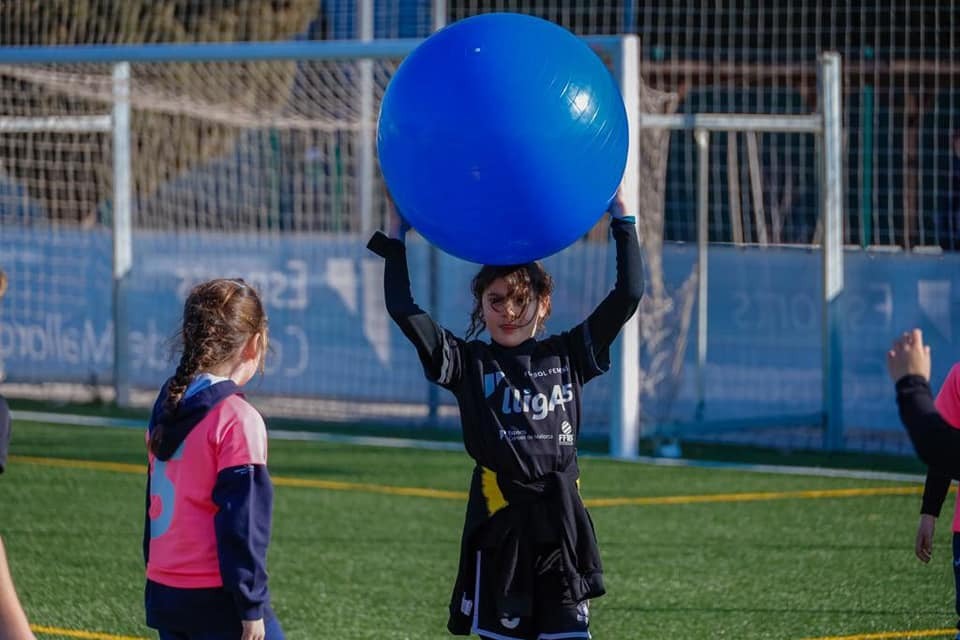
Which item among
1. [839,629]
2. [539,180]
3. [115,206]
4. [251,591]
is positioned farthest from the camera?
[115,206]

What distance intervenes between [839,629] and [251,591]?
306 centimetres

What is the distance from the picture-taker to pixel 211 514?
3.70 metres

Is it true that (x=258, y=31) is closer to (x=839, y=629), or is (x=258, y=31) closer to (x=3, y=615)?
(x=839, y=629)

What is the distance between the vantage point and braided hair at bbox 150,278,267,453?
377cm

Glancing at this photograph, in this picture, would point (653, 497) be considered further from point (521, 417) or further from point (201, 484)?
point (201, 484)

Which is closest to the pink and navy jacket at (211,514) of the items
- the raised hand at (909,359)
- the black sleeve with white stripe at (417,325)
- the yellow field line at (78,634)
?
the black sleeve with white stripe at (417,325)

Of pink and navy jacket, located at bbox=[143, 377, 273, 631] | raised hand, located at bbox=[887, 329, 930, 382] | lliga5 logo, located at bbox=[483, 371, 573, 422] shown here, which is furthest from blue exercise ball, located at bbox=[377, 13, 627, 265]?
raised hand, located at bbox=[887, 329, 930, 382]

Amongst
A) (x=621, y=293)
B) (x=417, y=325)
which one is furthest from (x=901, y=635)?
(x=417, y=325)

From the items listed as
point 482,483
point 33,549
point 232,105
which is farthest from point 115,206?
point 482,483

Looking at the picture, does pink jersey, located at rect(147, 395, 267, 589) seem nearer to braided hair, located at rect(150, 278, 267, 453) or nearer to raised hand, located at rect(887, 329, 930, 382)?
braided hair, located at rect(150, 278, 267, 453)

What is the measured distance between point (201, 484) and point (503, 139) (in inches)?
45.6

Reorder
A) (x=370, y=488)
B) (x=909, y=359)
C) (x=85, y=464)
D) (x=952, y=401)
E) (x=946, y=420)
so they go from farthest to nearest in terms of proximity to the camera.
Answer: (x=85, y=464), (x=370, y=488), (x=952, y=401), (x=946, y=420), (x=909, y=359)

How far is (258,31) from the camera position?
62.5 feet

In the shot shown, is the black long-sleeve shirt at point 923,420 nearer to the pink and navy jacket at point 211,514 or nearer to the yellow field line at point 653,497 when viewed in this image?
the pink and navy jacket at point 211,514
